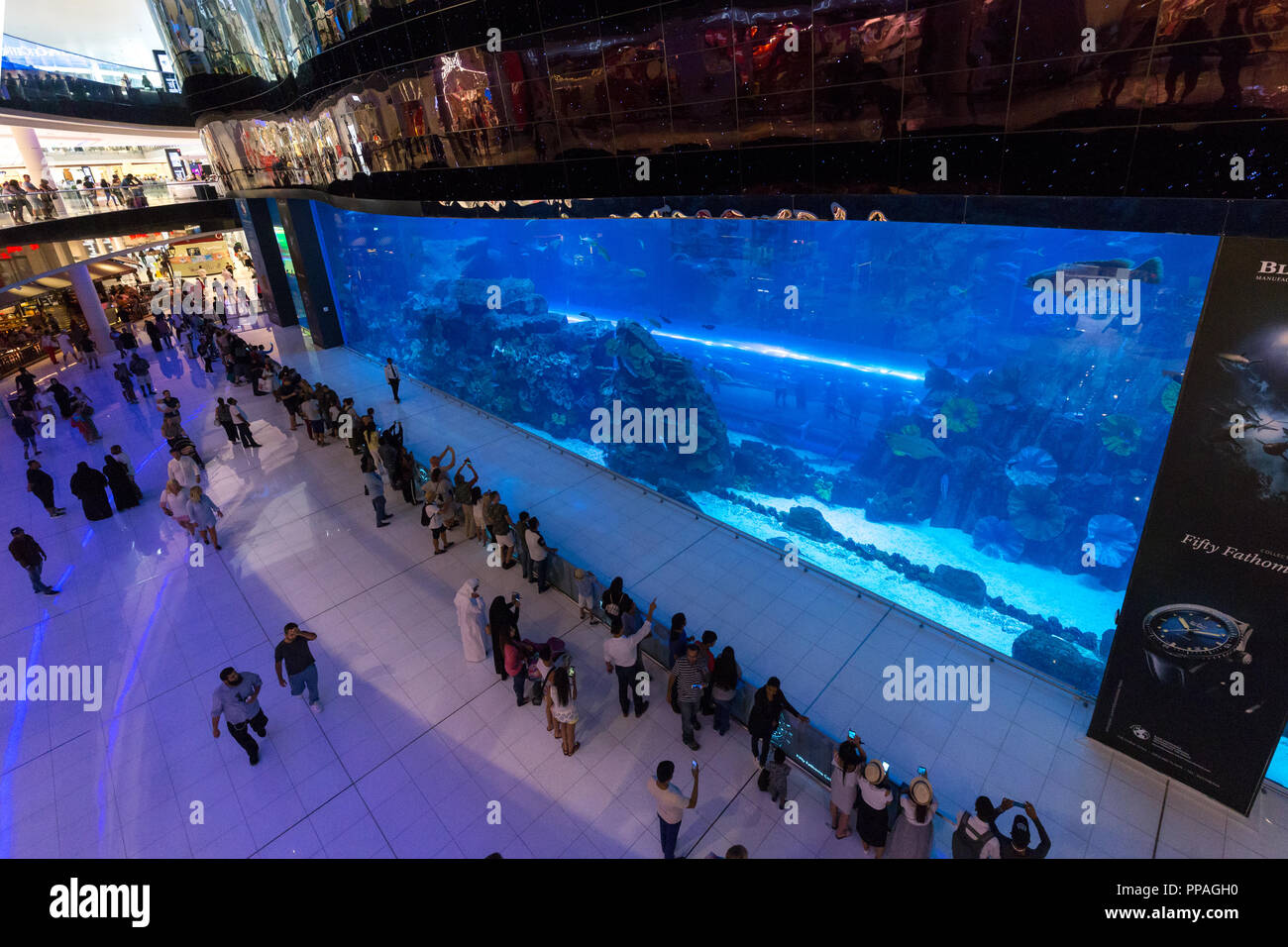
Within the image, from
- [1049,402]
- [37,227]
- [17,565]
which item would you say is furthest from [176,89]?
[1049,402]

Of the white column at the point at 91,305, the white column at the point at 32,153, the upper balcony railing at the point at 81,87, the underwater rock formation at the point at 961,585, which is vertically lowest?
the underwater rock formation at the point at 961,585

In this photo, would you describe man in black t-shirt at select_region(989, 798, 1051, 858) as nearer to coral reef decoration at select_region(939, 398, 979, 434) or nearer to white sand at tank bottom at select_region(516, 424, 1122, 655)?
white sand at tank bottom at select_region(516, 424, 1122, 655)

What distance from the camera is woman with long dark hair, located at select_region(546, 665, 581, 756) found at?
614cm

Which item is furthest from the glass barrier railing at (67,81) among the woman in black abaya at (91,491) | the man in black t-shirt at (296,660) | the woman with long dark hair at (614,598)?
the woman with long dark hair at (614,598)

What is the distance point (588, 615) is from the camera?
341 inches

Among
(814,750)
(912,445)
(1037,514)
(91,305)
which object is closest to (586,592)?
(814,750)

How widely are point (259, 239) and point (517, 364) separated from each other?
1202cm

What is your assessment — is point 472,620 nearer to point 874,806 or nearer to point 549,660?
point 549,660

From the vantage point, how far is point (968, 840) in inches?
187

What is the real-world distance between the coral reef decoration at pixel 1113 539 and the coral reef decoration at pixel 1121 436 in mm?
2056

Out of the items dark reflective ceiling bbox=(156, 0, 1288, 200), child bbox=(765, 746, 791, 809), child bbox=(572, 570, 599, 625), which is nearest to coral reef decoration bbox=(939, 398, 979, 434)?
dark reflective ceiling bbox=(156, 0, 1288, 200)

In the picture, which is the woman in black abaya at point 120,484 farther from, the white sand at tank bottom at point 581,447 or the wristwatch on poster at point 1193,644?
the wristwatch on poster at point 1193,644

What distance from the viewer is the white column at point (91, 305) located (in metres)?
22.3
